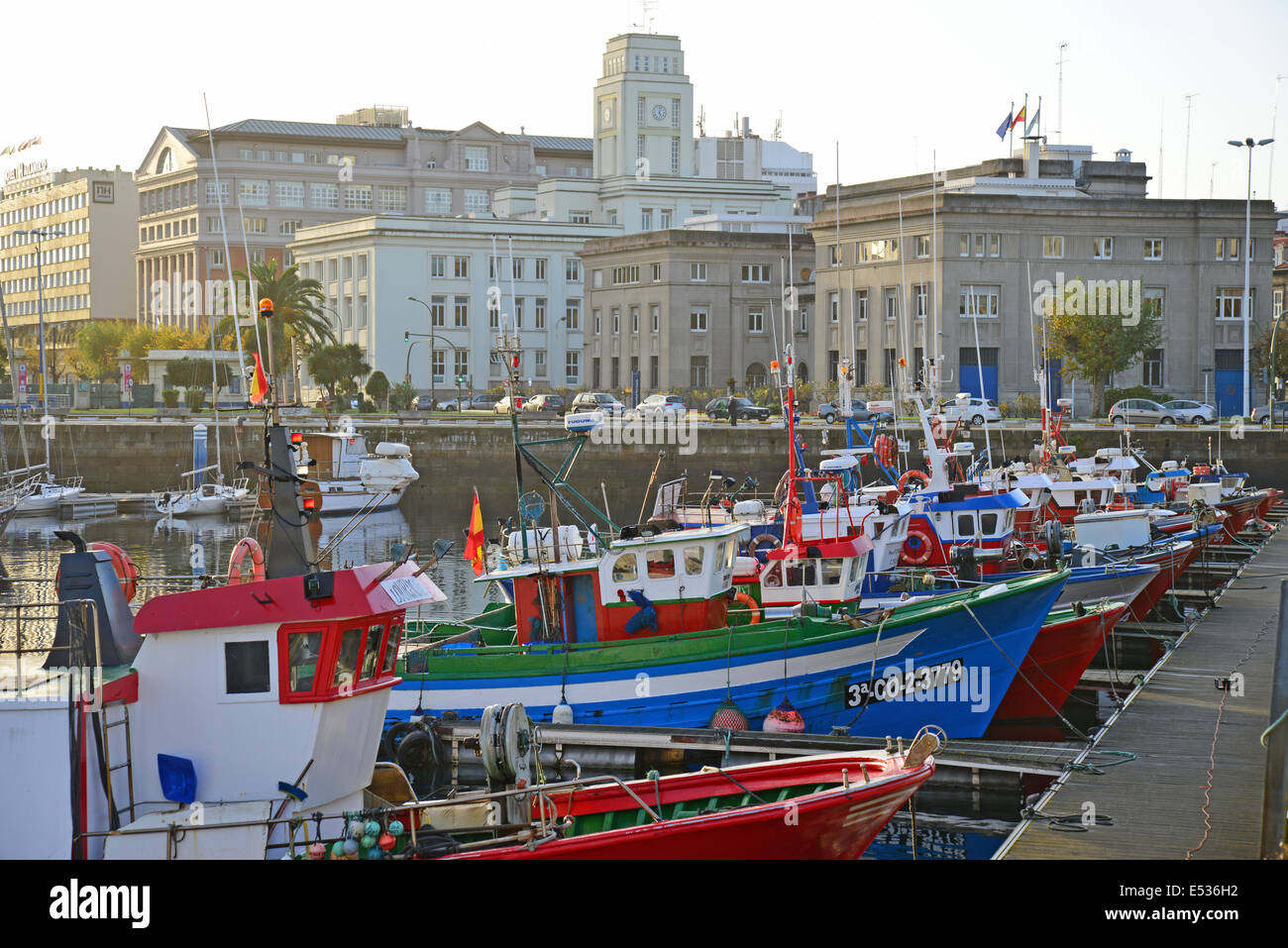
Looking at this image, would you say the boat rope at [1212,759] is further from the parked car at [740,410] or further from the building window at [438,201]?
the building window at [438,201]

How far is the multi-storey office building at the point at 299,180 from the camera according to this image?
122812 mm

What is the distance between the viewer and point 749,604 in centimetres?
2253

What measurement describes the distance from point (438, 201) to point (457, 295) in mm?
25942

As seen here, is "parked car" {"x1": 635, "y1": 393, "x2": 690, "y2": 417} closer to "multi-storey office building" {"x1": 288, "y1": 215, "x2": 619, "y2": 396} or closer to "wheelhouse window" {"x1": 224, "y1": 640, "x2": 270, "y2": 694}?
"multi-storey office building" {"x1": 288, "y1": 215, "x2": 619, "y2": 396}

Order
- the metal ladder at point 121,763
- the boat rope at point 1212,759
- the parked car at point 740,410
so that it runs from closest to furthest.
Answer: the metal ladder at point 121,763 < the boat rope at point 1212,759 < the parked car at point 740,410

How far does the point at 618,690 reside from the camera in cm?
2042

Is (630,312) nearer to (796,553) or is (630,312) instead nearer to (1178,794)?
(796,553)

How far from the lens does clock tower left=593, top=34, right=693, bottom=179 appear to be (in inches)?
4377

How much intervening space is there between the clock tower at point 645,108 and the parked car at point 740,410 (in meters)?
45.1

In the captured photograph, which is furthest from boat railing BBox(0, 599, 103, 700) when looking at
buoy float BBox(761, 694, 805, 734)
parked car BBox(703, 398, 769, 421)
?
parked car BBox(703, 398, 769, 421)

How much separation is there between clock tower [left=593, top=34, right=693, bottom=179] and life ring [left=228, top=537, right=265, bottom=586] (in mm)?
98224

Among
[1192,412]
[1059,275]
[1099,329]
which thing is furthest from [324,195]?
[1192,412]

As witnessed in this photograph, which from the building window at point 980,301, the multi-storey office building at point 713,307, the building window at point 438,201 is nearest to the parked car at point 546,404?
the multi-storey office building at point 713,307

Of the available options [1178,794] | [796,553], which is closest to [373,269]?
[796,553]
